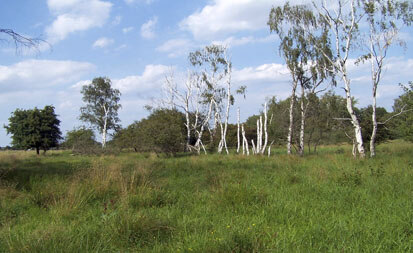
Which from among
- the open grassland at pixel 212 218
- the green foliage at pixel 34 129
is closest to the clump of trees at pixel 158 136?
the green foliage at pixel 34 129

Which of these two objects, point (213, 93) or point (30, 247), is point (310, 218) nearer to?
point (30, 247)

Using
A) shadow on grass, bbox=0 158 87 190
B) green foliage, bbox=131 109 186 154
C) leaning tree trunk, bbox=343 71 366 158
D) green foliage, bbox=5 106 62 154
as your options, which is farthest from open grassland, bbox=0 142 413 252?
green foliage, bbox=5 106 62 154

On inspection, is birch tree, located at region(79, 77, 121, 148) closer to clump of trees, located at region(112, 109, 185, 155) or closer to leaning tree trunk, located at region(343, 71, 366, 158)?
clump of trees, located at region(112, 109, 185, 155)

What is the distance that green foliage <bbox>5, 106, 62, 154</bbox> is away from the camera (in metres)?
36.2

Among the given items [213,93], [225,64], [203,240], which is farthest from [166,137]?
[203,240]

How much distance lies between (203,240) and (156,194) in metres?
2.73

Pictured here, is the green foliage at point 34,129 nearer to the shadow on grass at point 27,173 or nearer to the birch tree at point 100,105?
the birch tree at point 100,105

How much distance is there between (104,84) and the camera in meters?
42.0

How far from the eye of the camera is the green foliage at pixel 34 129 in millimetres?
36188

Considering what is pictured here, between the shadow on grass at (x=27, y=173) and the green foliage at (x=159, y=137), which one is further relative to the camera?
the green foliage at (x=159, y=137)

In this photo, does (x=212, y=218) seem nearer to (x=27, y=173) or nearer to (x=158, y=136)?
(x=27, y=173)

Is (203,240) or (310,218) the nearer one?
(203,240)

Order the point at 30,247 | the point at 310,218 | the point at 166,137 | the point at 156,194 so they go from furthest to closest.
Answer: the point at 166,137
the point at 156,194
the point at 310,218
the point at 30,247

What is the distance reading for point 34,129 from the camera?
36344mm
